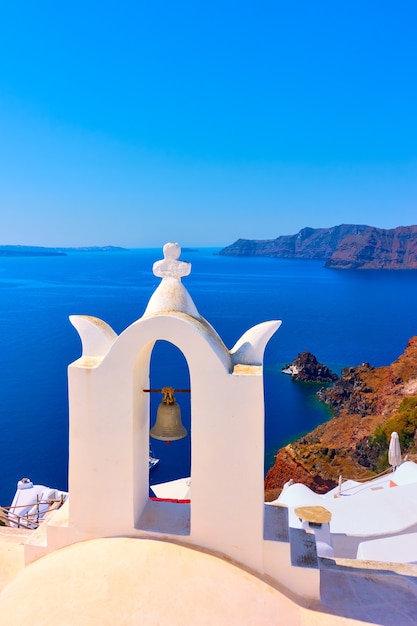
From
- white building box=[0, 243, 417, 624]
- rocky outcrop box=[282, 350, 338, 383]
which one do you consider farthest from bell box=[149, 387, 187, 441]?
rocky outcrop box=[282, 350, 338, 383]

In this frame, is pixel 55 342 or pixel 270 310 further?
pixel 270 310

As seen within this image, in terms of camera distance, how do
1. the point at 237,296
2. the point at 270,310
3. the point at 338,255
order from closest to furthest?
the point at 270,310 → the point at 237,296 → the point at 338,255

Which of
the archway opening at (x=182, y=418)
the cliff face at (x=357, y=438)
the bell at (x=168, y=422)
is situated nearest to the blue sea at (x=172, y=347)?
the archway opening at (x=182, y=418)

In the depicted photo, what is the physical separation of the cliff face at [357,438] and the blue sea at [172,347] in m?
3.01

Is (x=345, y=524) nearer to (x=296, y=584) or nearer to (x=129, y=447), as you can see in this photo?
(x=296, y=584)

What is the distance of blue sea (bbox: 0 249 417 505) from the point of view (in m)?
28.9

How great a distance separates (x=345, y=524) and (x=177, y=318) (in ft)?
24.2

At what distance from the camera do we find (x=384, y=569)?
4125 mm

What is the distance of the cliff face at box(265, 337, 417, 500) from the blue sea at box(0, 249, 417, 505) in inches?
118

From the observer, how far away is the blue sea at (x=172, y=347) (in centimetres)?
2894

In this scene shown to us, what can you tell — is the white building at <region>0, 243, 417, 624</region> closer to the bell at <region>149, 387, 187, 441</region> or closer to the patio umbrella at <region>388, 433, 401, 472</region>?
the bell at <region>149, 387, 187, 441</region>

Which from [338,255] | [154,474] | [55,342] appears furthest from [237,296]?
[338,255]

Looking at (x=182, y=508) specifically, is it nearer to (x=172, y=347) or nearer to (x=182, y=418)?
(x=182, y=418)

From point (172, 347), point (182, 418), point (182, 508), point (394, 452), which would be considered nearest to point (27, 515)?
point (182, 508)
